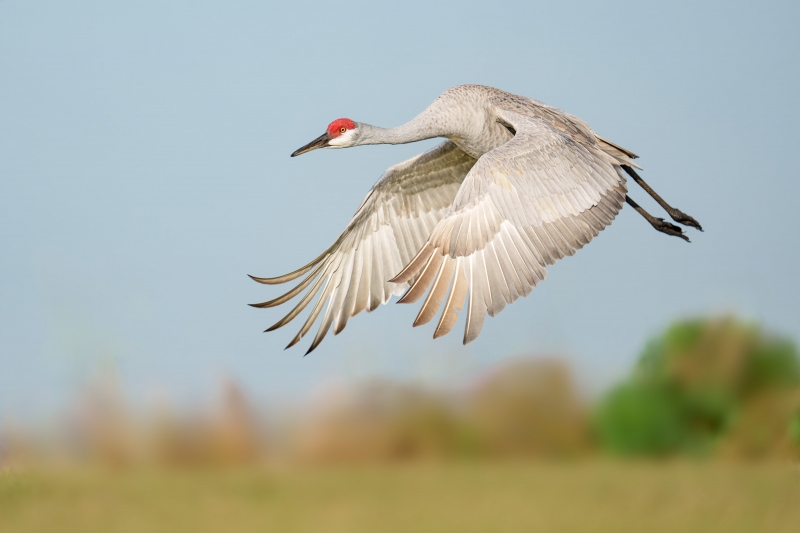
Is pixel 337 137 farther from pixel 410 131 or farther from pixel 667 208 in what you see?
pixel 667 208

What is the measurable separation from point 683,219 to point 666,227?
336mm

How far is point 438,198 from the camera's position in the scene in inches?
379

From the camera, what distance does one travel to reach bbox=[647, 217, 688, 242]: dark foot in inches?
368

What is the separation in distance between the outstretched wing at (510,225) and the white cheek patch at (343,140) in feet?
5.85

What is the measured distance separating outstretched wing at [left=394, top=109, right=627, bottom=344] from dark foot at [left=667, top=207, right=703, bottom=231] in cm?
173

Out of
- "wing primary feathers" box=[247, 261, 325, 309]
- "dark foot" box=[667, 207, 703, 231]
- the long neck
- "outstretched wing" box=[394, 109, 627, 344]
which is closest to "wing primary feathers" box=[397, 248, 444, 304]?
"outstretched wing" box=[394, 109, 627, 344]

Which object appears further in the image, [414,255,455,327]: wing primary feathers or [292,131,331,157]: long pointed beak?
[292,131,331,157]: long pointed beak

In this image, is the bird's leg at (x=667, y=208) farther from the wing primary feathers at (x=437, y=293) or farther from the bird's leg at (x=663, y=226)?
the wing primary feathers at (x=437, y=293)

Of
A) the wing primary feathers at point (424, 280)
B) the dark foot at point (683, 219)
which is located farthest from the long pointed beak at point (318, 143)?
the dark foot at point (683, 219)

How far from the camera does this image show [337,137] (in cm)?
912

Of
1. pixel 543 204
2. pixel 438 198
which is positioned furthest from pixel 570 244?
pixel 438 198

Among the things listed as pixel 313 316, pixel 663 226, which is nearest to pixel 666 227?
pixel 663 226

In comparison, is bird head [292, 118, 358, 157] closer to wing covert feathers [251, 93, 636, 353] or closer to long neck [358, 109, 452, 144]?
long neck [358, 109, 452, 144]

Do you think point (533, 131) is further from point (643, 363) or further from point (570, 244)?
point (643, 363)
